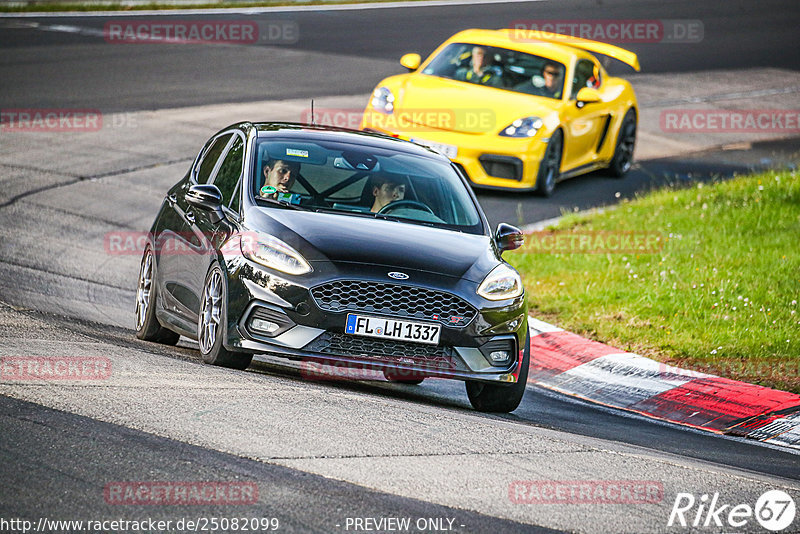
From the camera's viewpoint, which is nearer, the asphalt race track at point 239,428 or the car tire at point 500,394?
the asphalt race track at point 239,428

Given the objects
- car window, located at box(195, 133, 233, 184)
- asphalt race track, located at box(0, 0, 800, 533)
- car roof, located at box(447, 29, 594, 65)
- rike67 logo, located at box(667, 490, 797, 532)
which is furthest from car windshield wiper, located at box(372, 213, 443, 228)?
car roof, located at box(447, 29, 594, 65)

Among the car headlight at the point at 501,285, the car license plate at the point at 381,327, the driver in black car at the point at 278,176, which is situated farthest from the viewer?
the driver in black car at the point at 278,176

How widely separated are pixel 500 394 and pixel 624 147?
9.99m

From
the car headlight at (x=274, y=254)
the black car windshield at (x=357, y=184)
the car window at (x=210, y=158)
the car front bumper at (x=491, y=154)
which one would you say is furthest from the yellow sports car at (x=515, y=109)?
the car headlight at (x=274, y=254)

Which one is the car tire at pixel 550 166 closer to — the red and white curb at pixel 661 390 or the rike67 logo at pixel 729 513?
the red and white curb at pixel 661 390

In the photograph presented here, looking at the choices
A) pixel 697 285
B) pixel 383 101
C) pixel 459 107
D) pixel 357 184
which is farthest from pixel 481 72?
pixel 357 184

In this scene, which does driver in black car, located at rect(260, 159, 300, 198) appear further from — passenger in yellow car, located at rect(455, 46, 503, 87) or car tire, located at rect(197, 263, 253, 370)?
passenger in yellow car, located at rect(455, 46, 503, 87)

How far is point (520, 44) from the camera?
54.0 ft

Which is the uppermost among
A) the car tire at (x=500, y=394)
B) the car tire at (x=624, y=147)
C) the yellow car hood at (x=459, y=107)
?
the yellow car hood at (x=459, y=107)

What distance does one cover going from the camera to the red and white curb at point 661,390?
→ 27.8 feet

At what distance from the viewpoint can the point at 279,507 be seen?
16.5ft

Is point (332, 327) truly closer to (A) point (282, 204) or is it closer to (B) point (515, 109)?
(A) point (282, 204)

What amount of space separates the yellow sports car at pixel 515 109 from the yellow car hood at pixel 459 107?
0.04ft

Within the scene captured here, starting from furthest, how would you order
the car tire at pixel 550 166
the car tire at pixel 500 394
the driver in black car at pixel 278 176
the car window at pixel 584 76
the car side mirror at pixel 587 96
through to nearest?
the car window at pixel 584 76
the car side mirror at pixel 587 96
the car tire at pixel 550 166
the driver in black car at pixel 278 176
the car tire at pixel 500 394
